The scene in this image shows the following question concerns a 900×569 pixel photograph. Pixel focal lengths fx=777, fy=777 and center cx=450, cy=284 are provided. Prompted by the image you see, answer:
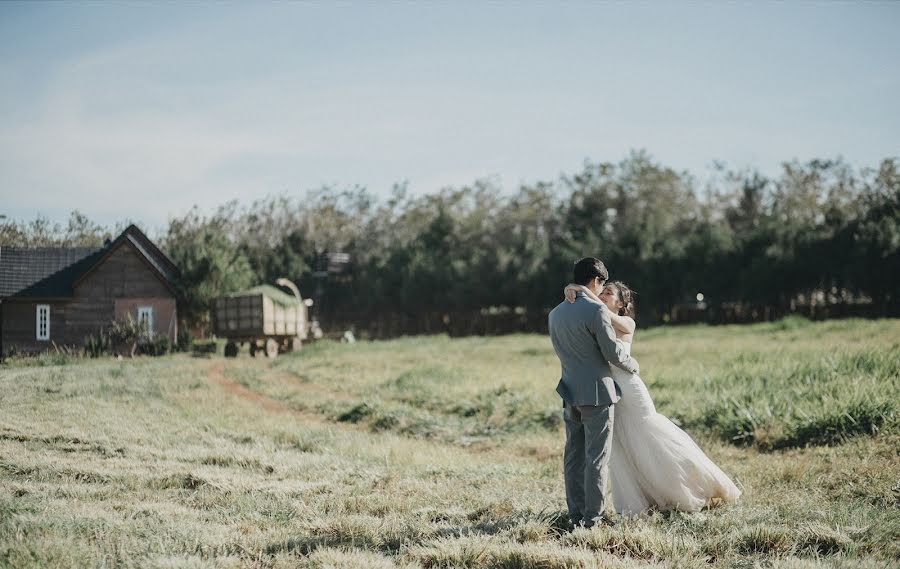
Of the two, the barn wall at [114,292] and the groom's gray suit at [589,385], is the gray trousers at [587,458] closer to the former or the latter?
the groom's gray suit at [589,385]

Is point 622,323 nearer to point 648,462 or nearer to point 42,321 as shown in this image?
point 648,462

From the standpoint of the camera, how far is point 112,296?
11016mm

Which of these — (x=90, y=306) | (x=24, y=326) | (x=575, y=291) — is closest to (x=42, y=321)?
(x=24, y=326)

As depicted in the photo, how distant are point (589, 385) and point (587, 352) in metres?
0.26

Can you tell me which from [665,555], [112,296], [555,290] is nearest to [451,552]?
[665,555]

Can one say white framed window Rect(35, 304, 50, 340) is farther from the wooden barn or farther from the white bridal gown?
the white bridal gown

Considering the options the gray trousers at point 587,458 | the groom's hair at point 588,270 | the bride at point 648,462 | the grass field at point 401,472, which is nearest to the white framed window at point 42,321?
the grass field at point 401,472

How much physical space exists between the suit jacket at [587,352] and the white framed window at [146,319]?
8.52 meters

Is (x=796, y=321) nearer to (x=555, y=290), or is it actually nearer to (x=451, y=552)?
(x=555, y=290)

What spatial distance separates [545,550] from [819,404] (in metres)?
7.82

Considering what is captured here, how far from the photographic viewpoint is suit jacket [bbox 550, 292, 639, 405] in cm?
602

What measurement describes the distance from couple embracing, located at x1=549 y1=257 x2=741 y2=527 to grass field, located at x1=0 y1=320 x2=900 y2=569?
27 cm

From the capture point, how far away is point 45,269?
357 inches

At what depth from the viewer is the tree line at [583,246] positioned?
41.6 metres
